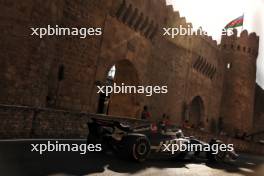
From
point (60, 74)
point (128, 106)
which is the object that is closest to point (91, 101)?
point (60, 74)

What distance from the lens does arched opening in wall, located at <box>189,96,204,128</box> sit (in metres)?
27.6

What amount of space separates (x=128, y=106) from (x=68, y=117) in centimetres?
1021

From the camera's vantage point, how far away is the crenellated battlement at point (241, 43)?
32094 mm

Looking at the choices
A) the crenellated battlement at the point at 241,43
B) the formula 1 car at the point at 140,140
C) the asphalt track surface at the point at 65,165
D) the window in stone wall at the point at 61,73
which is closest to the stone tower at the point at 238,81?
the crenellated battlement at the point at 241,43

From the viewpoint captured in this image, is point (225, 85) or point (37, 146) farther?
point (225, 85)

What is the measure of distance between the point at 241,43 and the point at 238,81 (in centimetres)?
422

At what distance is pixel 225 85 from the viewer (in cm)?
3177

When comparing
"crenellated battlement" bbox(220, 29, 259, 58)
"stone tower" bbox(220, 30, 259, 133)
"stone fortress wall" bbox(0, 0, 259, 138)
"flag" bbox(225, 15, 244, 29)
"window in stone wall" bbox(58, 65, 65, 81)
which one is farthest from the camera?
"crenellated battlement" bbox(220, 29, 259, 58)

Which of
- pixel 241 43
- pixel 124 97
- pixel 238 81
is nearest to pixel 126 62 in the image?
pixel 124 97

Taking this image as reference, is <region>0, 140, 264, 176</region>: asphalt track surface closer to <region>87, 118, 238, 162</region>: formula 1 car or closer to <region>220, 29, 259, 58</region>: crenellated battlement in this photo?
<region>87, 118, 238, 162</region>: formula 1 car

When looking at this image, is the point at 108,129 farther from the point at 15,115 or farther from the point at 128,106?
the point at 128,106

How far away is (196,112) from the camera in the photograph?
1107 inches

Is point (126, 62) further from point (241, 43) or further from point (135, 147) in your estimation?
point (241, 43)

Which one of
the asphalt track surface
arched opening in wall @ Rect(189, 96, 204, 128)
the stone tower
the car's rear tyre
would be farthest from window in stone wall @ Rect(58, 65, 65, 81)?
the stone tower
